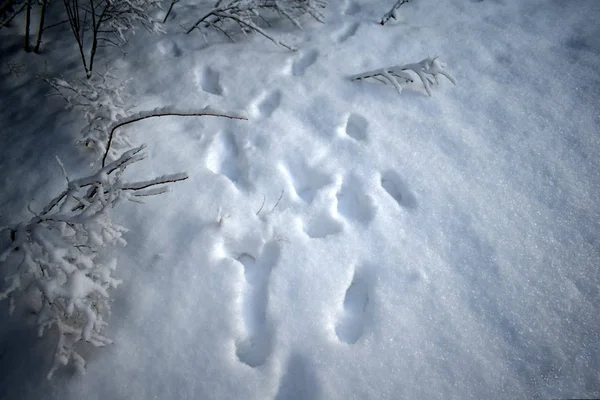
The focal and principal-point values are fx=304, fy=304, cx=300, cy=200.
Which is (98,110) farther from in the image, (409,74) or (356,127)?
(409,74)

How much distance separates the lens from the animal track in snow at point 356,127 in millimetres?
2176

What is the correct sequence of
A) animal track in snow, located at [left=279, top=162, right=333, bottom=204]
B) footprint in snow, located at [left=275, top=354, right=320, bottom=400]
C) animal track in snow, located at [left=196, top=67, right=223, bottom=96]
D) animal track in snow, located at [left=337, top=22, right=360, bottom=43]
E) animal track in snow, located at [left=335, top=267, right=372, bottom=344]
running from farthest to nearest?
animal track in snow, located at [left=337, top=22, right=360, bottom=43] → animal track in snow, located at [left=196, top=67, right=223, bottom=96] → animal track in snow, located at [left=279, top=162, right=333, bottom=204] → animal track in snow, located at [left=335, top=267, right=372, bottom=344] → footprint in snow, located at [left=275, top=354, right=320, bottom=400]

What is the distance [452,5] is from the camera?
2904 millimetres

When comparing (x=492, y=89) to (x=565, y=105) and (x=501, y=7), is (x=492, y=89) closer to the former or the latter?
(x=565, y=105)

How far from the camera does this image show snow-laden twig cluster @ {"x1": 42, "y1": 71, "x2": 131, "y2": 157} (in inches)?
73.4

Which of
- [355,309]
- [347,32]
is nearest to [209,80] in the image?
[347,32]

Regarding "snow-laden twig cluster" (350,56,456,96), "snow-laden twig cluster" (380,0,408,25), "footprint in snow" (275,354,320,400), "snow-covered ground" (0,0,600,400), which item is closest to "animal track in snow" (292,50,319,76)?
"snow-covered ground" (0,0,600,400)

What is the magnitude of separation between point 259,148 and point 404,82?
127 cm

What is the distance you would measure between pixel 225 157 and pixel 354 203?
3.03 ft

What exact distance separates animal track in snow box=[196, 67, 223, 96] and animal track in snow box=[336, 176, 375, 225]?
1241 millimetres

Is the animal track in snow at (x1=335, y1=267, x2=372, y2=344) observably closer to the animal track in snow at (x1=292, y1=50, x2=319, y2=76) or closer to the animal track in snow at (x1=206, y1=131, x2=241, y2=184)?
the animal track in snow at (x1=206, y1=131, x2=241, y2=184)

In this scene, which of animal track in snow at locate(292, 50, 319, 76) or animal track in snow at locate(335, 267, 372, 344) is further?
animal track in snow at locate(292, 50, 319, 76)

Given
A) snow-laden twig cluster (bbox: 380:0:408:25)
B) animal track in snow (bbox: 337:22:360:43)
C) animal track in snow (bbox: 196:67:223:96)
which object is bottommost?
animal track in snow (bbox: 196:67:223:96)

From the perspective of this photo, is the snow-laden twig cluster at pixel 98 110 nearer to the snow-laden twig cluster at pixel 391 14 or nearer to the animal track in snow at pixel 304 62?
the animal track in snow at pixel 304 62
